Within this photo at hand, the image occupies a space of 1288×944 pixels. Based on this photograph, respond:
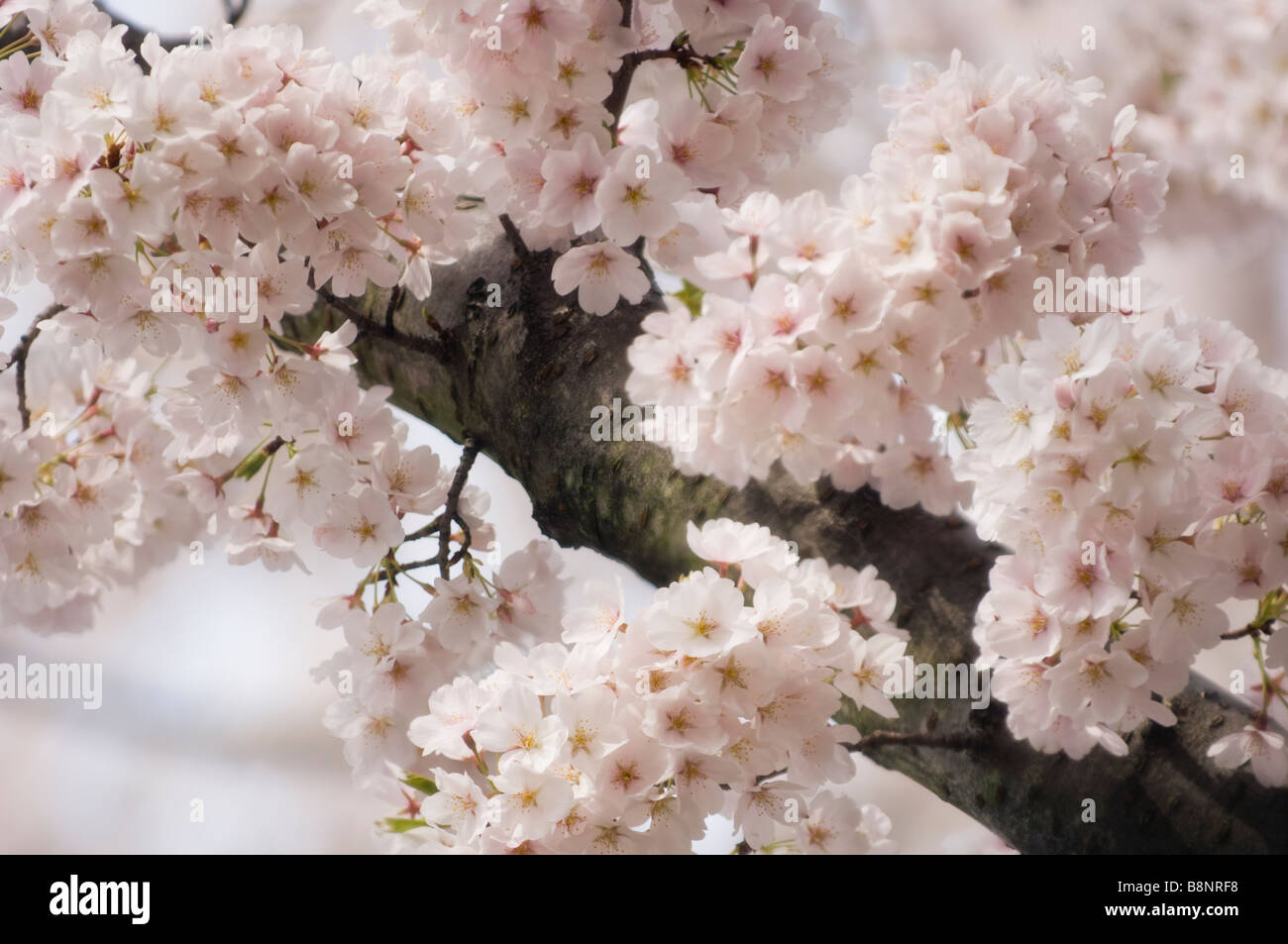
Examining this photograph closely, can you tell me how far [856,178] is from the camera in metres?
0.67

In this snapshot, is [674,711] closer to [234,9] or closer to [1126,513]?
[1126,513]

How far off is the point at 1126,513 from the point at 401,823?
59 cm

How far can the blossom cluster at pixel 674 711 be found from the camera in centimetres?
62

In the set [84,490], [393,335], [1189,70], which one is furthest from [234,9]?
[1189,70]

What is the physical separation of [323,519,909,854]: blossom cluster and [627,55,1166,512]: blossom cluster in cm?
9

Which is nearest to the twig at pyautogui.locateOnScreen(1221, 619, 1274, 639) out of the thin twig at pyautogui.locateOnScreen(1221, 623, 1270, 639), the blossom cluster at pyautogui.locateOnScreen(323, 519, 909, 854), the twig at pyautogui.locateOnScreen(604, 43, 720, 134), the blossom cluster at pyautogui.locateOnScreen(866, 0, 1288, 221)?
the thin twig at pyautogui.locateOnScreen(1221, 623, 1270, 639)

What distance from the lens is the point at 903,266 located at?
64 centimetres

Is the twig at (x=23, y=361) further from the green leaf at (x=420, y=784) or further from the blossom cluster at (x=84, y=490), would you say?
the green leaf at (x=420, y=784)

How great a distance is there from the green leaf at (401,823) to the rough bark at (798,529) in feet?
0.84

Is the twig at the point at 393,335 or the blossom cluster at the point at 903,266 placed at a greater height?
the twig at the point at 393,335

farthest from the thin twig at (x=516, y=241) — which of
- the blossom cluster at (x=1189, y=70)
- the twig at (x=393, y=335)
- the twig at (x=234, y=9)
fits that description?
the blossom cluster at (x=1189, y=70)
